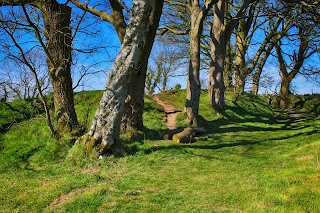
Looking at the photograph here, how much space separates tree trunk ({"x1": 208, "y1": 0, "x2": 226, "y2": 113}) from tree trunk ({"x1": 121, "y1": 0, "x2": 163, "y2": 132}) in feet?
20.8

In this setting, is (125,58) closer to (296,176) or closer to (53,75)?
(53,75)

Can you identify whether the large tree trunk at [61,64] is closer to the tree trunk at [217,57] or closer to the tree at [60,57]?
the tree at [60,57]

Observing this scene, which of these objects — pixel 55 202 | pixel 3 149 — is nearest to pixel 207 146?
pixel 55 202

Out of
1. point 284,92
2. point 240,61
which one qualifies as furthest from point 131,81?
point 284,92

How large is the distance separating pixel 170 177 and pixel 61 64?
6471mm

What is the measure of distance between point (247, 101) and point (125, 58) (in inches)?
598

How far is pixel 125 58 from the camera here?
29.9 ft

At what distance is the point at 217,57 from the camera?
1780cm

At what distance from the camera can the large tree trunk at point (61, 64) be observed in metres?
11.6

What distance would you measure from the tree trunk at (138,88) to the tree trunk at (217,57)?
6.35 metres

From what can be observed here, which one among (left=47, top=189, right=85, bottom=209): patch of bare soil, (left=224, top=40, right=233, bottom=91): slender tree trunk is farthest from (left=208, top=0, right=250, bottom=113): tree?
(left=47, top=189, right=85, bottom=209): patch of bare soil

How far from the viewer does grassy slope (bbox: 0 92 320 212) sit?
19.2 ft

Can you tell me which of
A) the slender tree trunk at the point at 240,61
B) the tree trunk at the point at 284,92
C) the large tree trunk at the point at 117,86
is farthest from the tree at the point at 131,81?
the tree trunk at the point at 284,92

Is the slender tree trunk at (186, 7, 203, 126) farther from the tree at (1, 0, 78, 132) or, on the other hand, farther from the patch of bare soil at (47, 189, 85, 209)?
the patch of bare soil at (47, 189, 85, 209)
